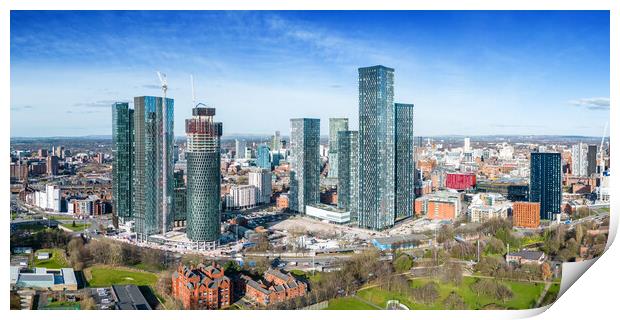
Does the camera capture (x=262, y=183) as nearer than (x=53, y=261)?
No

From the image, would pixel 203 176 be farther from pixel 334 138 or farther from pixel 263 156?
pixel 263 156

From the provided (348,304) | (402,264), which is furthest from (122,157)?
(348,304)

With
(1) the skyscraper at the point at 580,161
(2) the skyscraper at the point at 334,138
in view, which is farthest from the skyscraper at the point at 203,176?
(1) the skyscraper at the point at 580,161

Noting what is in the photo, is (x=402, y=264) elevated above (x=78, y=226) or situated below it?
below

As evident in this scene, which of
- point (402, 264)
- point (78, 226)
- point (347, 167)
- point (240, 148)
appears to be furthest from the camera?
point (240, 148)

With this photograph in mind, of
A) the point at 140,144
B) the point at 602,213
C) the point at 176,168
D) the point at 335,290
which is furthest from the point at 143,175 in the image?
the point at 602,213

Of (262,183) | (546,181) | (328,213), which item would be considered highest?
(546,181)

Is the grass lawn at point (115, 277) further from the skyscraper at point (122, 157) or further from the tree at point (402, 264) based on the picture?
the skyscraper at point (122, 157)
